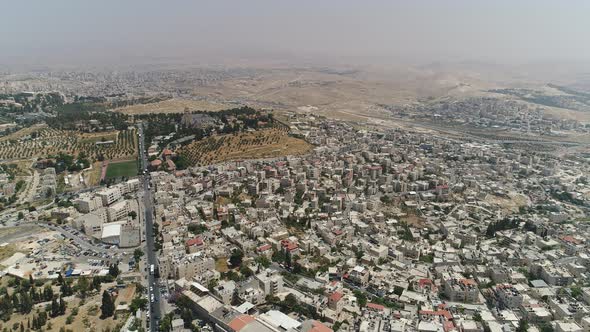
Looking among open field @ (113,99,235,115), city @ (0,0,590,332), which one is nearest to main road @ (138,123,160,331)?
city @ (0,0,590,332)

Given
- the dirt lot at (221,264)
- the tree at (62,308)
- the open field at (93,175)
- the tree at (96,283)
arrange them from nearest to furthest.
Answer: the tree at (62,308) → the tree at (96,283) → the dirt lot at (221,264) → the open field at (93,175)

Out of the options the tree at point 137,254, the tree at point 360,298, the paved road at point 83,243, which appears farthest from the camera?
the paved road at point 83,243

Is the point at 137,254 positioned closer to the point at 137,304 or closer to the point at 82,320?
the point at 137,304

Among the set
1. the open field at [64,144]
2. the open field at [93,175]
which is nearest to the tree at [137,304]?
the open field at [93,175]

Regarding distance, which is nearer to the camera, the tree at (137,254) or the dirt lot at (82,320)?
the dirt lot at (82,320)

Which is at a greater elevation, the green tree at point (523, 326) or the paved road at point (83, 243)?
the green tree at point (523, 326)

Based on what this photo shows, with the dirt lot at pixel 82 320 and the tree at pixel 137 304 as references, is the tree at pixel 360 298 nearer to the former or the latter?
the tree at pixel 137 304
